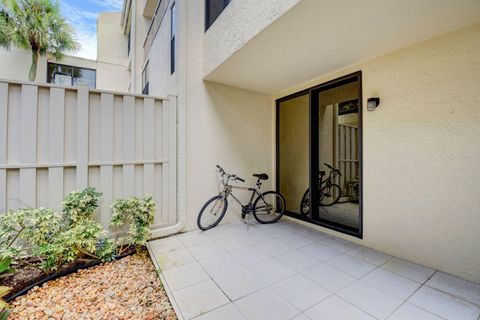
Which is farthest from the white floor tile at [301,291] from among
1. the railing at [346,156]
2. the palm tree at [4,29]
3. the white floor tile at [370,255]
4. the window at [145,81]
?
the palm tree at [4,29]

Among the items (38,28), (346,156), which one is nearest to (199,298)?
(346,156)

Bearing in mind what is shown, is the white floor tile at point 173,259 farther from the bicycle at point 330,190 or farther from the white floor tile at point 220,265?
the bicycle at point 330,190

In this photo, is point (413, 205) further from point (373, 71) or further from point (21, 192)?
point (21, 192)

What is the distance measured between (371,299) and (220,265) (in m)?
1.66

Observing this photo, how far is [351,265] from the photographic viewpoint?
Answer: 265cm

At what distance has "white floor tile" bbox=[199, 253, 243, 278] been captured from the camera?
2525 mm

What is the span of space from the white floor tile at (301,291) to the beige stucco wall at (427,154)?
1.48 metres

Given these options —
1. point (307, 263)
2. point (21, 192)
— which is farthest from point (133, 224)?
point (307, 263)

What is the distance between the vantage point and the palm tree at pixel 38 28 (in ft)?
27.0

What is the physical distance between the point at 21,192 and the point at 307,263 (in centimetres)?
382

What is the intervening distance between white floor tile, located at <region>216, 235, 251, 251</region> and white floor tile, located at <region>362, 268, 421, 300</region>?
5.39 ft

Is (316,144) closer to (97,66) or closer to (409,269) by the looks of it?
(409,269)

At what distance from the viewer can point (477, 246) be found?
223 cm

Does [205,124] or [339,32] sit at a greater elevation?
[339,32]
